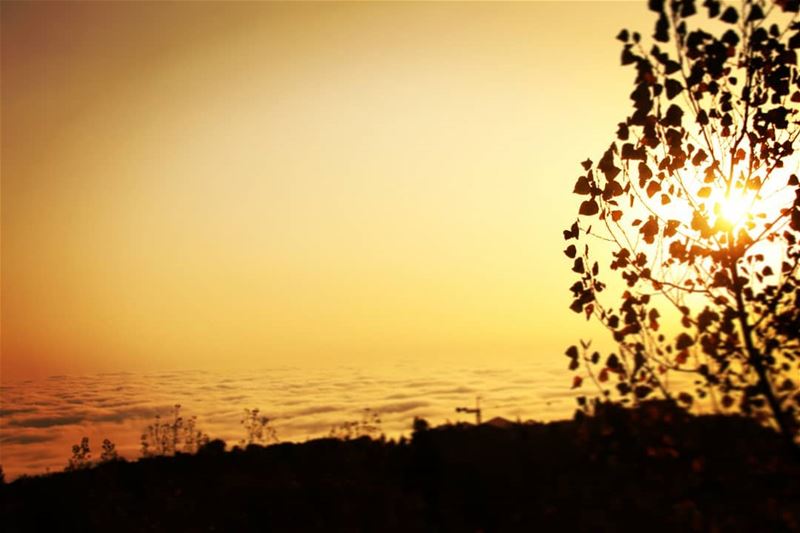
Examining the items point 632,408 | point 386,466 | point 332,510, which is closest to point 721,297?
point 632,408

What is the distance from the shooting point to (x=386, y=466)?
66.2 feet

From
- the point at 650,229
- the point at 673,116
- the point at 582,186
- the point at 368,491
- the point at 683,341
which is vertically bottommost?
the point at 368,491

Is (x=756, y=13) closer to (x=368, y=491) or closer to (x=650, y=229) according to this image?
(x=650, y=229)

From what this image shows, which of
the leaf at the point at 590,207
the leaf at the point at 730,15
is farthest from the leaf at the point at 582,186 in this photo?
the leaf at the point at 730,15

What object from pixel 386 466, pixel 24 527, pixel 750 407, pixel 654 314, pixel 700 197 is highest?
pixel 700 197

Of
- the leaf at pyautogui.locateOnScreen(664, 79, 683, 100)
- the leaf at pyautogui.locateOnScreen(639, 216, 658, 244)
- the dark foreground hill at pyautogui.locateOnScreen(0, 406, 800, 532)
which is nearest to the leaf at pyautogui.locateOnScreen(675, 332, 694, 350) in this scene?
the leaf at pyautogui.locateOnScreen(639, 216, 658, 244)

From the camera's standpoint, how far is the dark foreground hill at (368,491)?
53.9 feet

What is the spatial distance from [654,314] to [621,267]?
58 cm

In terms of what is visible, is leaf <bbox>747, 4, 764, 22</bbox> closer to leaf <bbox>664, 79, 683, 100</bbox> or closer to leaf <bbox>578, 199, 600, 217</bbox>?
leaf <bbox>664, 79, 683, 100</bbox>

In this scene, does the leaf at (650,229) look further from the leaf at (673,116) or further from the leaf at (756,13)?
the leaf at (756,13)

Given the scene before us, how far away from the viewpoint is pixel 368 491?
17.8m

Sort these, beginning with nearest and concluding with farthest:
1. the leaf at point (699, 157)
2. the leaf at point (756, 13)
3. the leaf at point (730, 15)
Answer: the leaf at point (730, 15)
the leaf at point (756, 13)
the leaf at point (699, 157)

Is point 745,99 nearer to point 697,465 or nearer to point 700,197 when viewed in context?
point 700,197

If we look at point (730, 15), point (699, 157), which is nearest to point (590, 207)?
point (699, 157)
